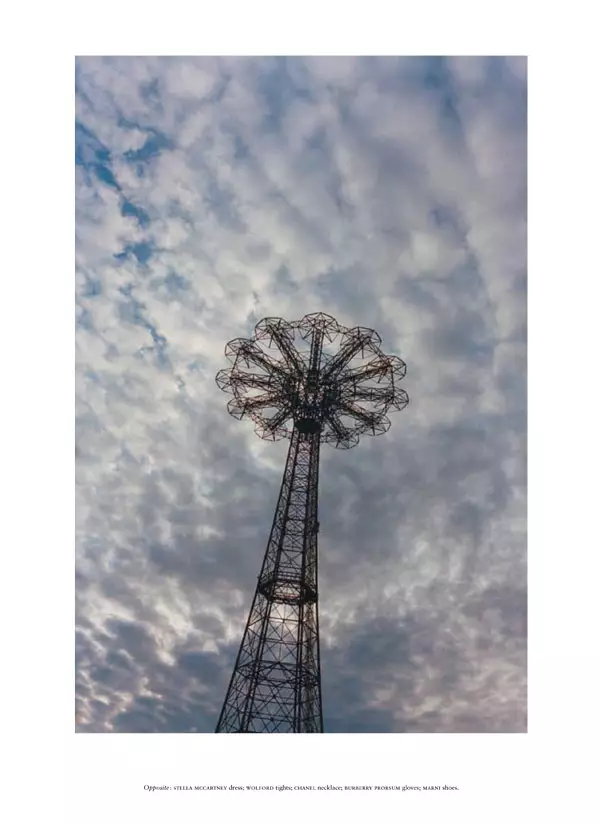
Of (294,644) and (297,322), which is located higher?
(297,322)

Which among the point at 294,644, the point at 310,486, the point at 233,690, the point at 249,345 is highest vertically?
Answer: the point at 249,345

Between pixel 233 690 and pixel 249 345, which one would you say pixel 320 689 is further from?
pixel 249 345

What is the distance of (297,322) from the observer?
78.5 feet

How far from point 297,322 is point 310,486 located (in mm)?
6066

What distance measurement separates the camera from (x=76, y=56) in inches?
720

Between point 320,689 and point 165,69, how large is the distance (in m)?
20.1
